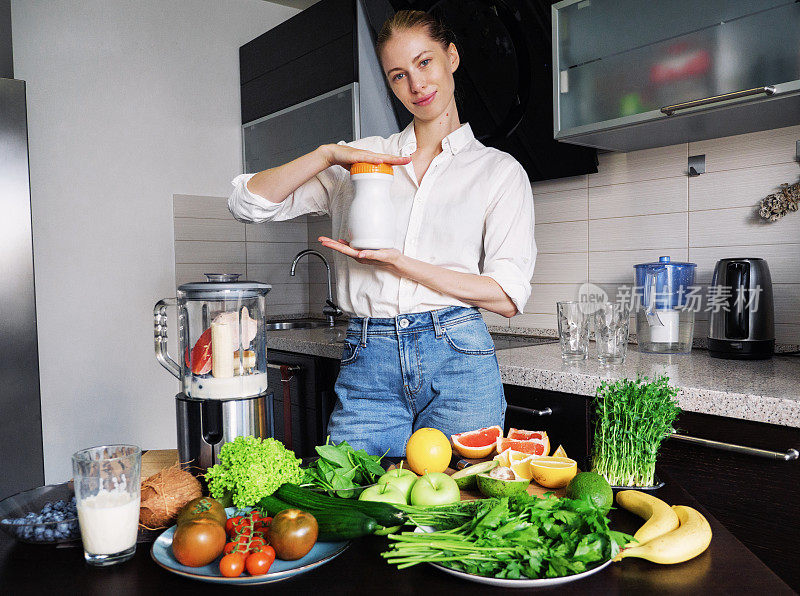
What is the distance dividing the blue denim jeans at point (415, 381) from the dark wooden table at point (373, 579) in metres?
0.64

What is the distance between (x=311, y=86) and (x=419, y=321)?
1.70 metres

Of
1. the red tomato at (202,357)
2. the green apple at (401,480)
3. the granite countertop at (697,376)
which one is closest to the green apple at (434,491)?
the green apple at (401,480)

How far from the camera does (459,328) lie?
1.40m

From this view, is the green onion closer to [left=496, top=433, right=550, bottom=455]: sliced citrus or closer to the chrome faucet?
[left=496, top=433, right=550, bottom=455]: sliced citrus

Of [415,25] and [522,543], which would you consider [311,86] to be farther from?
[522,543]

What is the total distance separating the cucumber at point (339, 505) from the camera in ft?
2.45

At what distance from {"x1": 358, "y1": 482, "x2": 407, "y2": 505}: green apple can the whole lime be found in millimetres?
203

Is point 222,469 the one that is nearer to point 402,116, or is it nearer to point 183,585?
point 183,585

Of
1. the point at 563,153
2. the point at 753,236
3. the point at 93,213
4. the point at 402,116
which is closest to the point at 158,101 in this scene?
the point at 93,213

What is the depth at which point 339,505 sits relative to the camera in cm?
77

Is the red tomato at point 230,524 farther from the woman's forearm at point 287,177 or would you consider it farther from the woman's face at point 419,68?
the woman's face at point 419,68

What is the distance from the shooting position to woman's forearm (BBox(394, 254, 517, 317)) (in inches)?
52.1

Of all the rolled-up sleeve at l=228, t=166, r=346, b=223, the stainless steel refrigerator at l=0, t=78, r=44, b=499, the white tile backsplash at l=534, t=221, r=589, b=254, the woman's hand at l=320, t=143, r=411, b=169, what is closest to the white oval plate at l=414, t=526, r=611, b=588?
the woman's hand at l=320, t=143, r=411, b=169

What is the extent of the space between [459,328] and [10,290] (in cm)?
160
